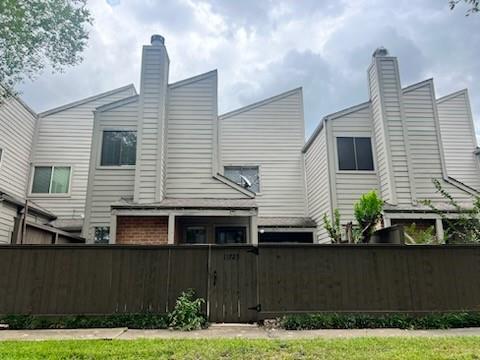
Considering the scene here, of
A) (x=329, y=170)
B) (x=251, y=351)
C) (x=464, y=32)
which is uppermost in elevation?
(x=464, y=32)

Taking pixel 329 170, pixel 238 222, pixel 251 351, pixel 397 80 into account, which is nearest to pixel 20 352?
pixel 251 351

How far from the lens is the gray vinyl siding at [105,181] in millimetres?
11734

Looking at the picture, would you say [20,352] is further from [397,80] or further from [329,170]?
[397,80]

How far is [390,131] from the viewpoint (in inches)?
488

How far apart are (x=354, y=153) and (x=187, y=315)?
8.78 m

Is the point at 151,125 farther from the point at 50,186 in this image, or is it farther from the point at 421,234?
the point at 421,234

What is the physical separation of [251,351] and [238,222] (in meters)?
7.74

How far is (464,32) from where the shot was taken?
28.0 feet

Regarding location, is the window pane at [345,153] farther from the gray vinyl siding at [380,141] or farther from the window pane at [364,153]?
the gray vinyl siding at [380,141]

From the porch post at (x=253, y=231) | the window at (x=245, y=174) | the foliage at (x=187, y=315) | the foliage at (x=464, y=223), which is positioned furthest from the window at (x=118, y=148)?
the foliage at (x=464, y=223)

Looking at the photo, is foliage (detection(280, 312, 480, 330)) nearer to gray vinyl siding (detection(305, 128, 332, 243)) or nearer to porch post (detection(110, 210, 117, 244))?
gray vinyl siding (detection(305, 128, 332, 243))

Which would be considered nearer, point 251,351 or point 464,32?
point 251,351

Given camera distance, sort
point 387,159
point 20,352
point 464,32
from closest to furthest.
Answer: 1. point 20,352
2. point 464,32
3. point 387,159

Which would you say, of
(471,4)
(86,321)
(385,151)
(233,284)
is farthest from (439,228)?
(86,321)
